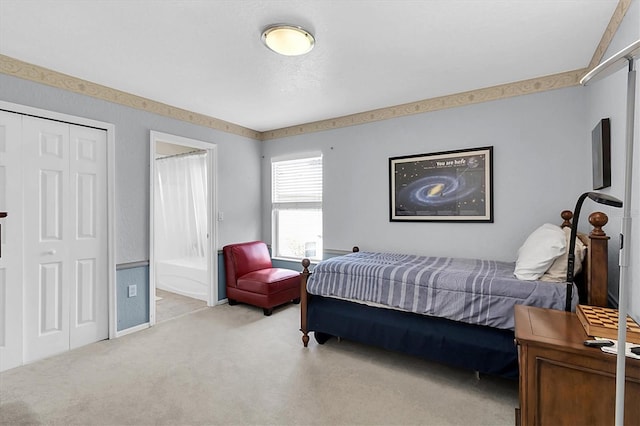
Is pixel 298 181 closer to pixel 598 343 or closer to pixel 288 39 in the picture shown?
pixel 288 39

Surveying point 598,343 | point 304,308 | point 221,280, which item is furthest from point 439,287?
point 221,280

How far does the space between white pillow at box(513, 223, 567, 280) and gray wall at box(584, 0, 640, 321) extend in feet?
0.90

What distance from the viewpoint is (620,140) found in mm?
1797

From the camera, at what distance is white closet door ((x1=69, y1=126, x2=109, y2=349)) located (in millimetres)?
2912

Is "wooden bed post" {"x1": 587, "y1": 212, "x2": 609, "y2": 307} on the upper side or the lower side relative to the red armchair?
upper

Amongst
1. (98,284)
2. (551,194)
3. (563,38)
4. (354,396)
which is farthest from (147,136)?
(551,194)

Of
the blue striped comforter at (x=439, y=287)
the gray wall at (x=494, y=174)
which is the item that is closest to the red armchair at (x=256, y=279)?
the gray wall at (x=494, y=174)

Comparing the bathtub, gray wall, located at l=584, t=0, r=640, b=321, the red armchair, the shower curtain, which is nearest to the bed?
gray wall, located at l=584, t=0, r=640, b=321

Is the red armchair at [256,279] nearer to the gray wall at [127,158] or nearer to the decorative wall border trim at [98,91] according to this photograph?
the gray wall at [127,158]

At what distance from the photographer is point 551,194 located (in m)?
2.89

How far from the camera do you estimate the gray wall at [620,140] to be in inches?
59.6

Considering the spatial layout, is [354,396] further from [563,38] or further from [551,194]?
[563,38]

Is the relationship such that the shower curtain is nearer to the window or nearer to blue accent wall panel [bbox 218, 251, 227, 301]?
blue accent wall panel [bbox 218, 251, 227, 301]

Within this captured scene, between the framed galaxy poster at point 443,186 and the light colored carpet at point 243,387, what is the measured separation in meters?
1.51
